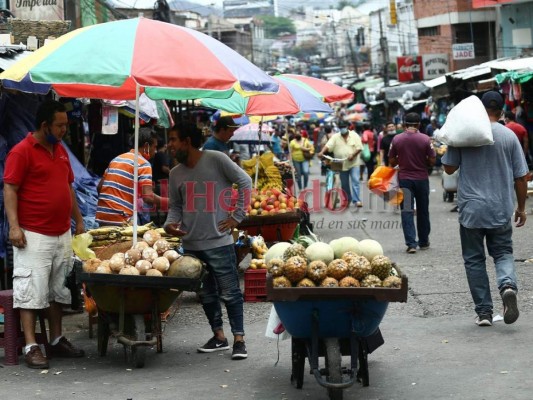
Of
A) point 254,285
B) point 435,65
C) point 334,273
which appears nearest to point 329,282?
point 334,273

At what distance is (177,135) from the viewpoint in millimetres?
7719

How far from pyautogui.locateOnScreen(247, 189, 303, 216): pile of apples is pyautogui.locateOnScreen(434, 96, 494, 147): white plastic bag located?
4.35 metres

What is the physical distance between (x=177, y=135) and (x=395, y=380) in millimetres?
2600

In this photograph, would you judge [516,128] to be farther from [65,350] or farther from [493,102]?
[65,350]

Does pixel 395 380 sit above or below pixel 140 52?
below

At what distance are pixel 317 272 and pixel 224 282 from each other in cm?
158

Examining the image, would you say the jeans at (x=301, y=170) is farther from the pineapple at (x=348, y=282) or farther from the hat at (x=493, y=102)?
the pineapple at (x=348, y=282)

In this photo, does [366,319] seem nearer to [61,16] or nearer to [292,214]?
[292,214]

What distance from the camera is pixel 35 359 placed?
7477mm

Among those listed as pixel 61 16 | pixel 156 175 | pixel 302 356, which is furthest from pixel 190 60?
pixel 61 16

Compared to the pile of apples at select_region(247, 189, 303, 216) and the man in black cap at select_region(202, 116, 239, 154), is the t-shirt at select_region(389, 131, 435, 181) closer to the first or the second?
the pile of apples at select_region(247, 189, 303, 216)

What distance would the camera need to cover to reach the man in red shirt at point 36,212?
24.5 ft

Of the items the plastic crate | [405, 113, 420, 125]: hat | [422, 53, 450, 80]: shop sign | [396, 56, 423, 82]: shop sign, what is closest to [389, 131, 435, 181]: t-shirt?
[405, 113, 420, 125]: hat

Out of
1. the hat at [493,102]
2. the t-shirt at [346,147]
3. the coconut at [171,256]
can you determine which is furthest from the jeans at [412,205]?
the coconut at [171,256]
